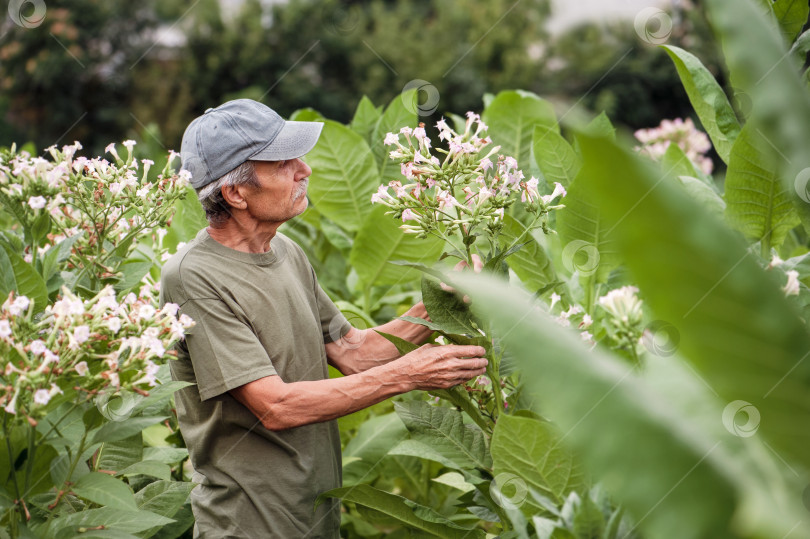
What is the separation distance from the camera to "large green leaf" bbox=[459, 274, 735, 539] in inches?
24.7

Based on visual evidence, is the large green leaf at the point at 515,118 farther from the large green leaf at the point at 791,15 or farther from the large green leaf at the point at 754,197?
the large green leaf at the point at 791,15

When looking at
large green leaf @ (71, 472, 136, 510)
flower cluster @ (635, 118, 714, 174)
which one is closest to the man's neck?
large green leaf @ (71, 472, 136, 510)

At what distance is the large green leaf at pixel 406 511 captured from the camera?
7.33 feet

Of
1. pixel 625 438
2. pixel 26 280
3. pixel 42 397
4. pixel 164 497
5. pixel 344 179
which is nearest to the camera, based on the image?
pixel 625 438

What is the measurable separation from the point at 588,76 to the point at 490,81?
10.5ft

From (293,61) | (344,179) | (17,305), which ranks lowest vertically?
(17,305)

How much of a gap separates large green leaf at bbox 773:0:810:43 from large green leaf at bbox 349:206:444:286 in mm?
1499

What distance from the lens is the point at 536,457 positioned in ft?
6.06

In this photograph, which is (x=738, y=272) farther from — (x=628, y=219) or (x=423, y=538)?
(x=423, y=538)

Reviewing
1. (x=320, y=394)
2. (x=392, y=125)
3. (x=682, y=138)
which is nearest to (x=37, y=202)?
(x=320, y=394)

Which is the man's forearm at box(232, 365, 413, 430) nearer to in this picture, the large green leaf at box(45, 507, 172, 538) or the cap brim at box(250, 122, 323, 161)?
the large green leaf at box(45, 507, 172, 538)

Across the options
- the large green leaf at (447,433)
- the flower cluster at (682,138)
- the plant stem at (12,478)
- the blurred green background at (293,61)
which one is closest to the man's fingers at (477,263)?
the large green leaf at (447,433)

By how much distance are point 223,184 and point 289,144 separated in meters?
0.23

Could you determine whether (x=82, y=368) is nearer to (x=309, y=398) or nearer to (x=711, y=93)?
(x=309, y=398)
